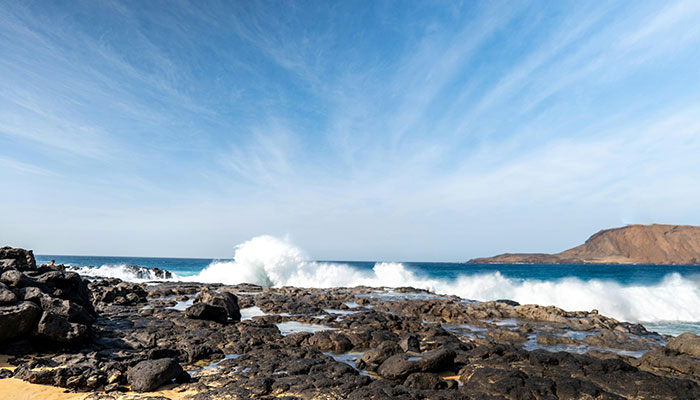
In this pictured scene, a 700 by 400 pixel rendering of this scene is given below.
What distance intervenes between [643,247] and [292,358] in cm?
18450

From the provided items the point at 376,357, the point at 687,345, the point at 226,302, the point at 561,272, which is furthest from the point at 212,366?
the point at 561,272

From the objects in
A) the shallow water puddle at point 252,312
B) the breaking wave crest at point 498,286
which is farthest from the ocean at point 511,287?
the shallow water puddle at point 252,312

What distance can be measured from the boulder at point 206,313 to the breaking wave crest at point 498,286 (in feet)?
91.4

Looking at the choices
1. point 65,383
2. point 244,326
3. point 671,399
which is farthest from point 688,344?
point 65,383

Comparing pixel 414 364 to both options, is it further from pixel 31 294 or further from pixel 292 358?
pixel 31 294

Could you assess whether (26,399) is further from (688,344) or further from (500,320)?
(500,320)

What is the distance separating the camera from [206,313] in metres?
15.4

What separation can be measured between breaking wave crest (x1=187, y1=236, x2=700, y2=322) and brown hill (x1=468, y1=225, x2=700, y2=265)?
12575cm

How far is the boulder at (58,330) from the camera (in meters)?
9.19

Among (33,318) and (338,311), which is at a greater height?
(33,318)

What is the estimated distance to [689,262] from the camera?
445ft

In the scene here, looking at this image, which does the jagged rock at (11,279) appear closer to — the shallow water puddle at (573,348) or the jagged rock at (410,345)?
the jagged rock at (410,345)

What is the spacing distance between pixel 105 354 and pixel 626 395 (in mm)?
12647

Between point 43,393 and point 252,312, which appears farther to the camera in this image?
point 252,312
